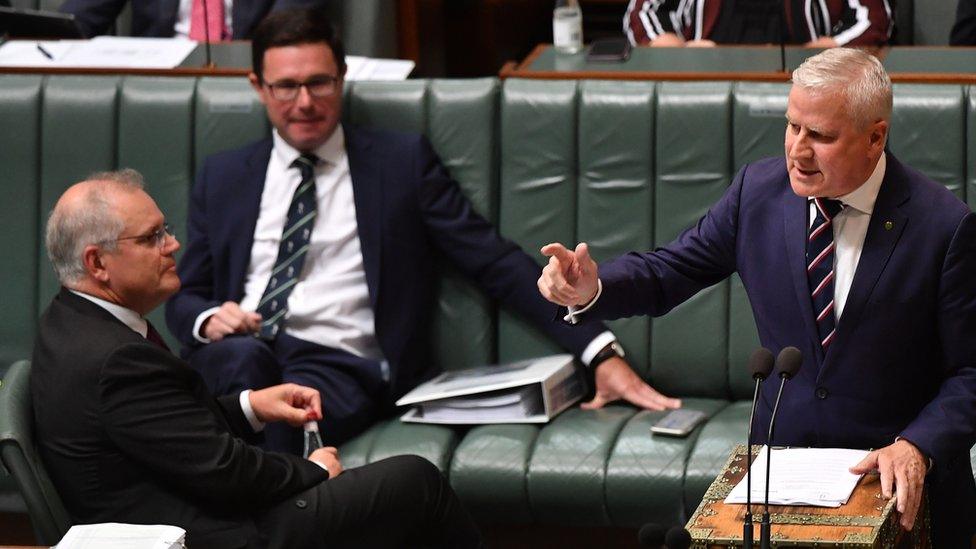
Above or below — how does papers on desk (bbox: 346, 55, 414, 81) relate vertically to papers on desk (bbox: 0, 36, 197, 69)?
below

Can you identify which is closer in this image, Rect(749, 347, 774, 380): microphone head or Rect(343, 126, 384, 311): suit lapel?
Rect(749, 347, 774, 380): microphone head

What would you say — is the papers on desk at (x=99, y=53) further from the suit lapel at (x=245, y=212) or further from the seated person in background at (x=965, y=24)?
the seated person in background at (x=965, y=24)

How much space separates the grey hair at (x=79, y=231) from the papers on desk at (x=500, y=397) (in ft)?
3.34

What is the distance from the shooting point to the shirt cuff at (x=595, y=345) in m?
3.90

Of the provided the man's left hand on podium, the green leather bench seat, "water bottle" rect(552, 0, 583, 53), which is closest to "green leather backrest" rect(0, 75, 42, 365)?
the green leather bench seat

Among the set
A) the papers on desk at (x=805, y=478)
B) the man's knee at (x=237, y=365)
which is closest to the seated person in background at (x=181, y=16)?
the man's knee at (x=237, y=365)

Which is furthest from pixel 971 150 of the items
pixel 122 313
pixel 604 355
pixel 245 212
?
pixel 122 313

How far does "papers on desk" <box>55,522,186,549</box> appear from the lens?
2562mm

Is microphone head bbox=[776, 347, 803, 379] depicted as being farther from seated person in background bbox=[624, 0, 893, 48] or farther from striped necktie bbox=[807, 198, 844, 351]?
seated person in background bbox=[624, 0, 893, 48]

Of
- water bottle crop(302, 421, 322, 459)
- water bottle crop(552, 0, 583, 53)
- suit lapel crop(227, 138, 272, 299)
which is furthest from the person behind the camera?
water bottle crop(552, 0, 583, 53)

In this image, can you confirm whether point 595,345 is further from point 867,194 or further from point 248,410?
point 867,194

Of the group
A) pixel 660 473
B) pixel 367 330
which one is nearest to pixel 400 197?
pixel 367 330

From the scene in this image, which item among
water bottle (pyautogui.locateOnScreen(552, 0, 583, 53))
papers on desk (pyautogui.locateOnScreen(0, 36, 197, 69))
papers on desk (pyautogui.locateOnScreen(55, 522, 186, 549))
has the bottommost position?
papers on desk (pyautogui.locateOnScreen(55, 522, 186, 549))

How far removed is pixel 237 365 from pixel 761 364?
5.63ft
